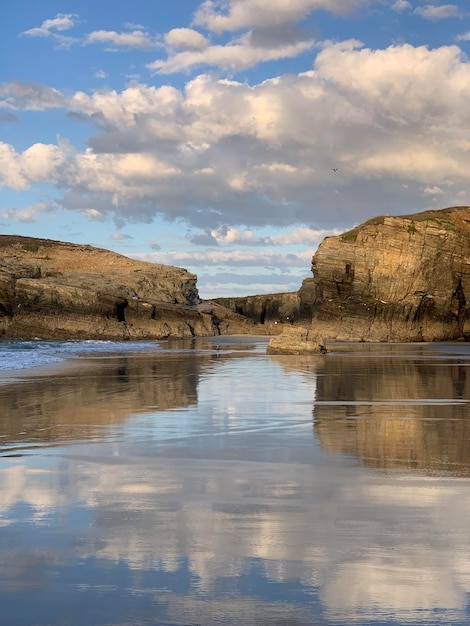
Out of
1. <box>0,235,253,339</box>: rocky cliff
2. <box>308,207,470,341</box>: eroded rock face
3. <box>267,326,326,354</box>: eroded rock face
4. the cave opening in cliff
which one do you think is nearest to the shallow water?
→ <box>267,326,326,354</box>: eroded rock face

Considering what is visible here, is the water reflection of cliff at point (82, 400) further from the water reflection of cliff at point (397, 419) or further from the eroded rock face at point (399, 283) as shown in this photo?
the eroded rock face at point (399, 283)

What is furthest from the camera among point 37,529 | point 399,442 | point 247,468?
point 399,442

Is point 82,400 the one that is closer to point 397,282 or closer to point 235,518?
point 235,518

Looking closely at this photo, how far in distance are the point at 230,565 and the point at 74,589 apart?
0.89 m

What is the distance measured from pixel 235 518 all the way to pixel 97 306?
2395 inches

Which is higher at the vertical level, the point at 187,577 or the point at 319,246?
the point at 319,246

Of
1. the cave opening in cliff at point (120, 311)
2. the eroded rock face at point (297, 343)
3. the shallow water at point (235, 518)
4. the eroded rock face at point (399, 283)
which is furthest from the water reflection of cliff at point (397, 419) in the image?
the cave opening in cliff at point (120, 311)

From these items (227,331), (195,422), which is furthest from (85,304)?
(195,422)

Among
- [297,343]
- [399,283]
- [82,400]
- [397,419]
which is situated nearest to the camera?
[397,419]

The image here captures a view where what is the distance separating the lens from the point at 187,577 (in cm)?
421

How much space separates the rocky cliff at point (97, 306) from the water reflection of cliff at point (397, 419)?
4562 cm

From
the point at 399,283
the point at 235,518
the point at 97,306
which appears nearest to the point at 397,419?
the point at 235,518

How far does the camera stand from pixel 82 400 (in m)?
14.9

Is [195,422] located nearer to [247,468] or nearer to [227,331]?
[247,468]
